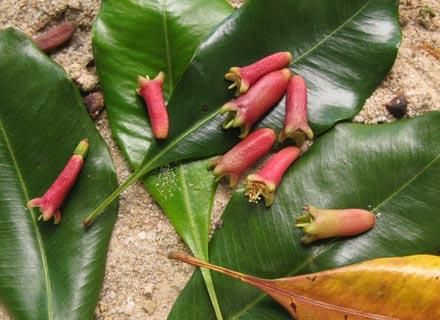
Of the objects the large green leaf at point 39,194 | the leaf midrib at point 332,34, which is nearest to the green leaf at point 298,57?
the leaf midrib at point 332,34

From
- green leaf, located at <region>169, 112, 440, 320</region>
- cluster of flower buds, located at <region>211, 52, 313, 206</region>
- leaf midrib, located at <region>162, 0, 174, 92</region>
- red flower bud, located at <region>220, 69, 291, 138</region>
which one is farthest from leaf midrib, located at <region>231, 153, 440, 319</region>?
leaf midrib, located at <region>162, 0, 174, 92</region>

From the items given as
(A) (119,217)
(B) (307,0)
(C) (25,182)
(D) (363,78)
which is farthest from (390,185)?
(C) (25,182)

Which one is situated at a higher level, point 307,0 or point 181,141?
point 307,0

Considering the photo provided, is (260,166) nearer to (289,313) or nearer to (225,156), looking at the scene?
(225,156)

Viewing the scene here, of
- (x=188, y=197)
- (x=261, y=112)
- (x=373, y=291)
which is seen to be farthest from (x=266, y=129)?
(x=373, y=291)

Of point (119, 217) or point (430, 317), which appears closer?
point (430, 317)

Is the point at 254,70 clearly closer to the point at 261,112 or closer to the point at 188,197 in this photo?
the point at 261,112
